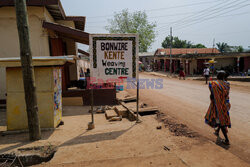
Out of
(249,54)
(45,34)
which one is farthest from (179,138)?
(249,54)

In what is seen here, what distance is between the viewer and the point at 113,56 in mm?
5473

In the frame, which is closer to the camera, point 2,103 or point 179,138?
point 179,138

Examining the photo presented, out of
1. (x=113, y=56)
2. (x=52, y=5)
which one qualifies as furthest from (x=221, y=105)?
(x=52, y=5)

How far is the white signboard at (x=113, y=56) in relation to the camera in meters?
5.37

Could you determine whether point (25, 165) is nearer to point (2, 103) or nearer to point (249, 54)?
point (2, 103)

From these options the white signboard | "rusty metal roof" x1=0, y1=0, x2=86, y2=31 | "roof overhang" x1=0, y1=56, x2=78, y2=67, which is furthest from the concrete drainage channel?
"rusty metal roof" x1=0, y1=0, x2=86, y2=31

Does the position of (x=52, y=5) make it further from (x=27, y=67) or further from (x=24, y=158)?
(x=24, y=158)

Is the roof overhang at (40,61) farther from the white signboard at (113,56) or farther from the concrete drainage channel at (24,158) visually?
the concrete drainage channel at (24,158)

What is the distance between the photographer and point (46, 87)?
5309 millimetres

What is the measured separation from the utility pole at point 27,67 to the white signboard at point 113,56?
1.69m

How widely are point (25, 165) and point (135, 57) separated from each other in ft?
12.5

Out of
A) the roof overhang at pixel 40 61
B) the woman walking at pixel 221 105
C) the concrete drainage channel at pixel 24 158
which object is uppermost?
the roof overhang at pixel 40 61

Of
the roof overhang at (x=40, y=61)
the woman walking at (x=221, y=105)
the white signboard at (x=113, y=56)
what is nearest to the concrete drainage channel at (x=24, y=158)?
the roof overhang at (x=40, y=61)

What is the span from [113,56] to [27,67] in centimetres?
231
